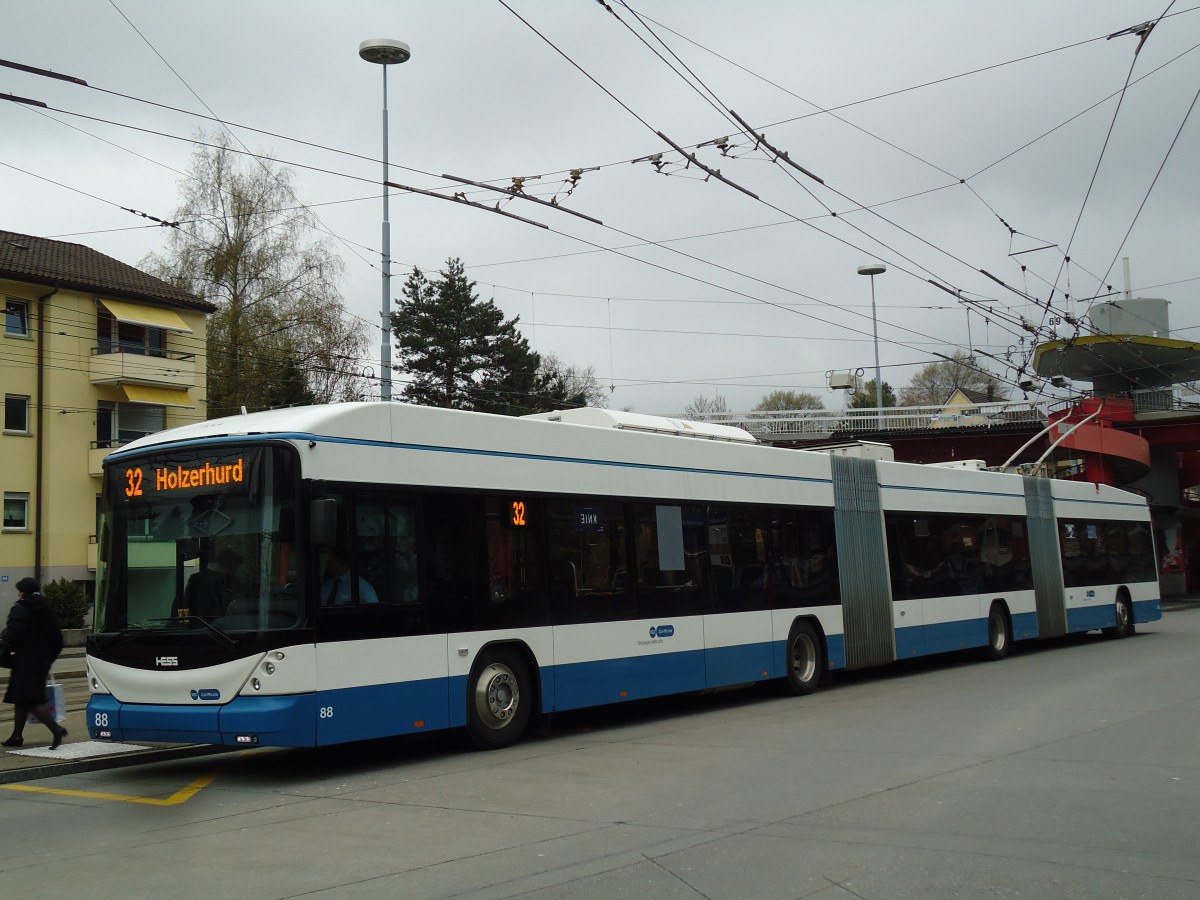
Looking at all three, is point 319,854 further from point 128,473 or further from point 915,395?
point 915,395

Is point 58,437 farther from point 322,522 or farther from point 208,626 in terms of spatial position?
point 322,522

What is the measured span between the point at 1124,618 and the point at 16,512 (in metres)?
31.8

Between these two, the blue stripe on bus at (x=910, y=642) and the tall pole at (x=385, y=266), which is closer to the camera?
the blue stripe on bus at (x=910, y=642)

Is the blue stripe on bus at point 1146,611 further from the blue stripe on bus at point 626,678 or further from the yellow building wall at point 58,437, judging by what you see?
the yellow building wall at point 58,437

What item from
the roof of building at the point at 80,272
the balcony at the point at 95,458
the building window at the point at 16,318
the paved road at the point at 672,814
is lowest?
the paved road at the point at 672,814

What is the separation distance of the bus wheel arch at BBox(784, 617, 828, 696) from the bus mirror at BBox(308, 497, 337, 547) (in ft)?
27.1

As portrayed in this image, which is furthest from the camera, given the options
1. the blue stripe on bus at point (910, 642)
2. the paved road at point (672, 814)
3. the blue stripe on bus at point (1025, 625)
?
the blue stripe on bus at point (1025, 625)

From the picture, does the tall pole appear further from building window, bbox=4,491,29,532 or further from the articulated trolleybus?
building window, bbox=4,491,29,532

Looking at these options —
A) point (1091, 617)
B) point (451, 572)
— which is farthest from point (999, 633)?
point (451, 572)

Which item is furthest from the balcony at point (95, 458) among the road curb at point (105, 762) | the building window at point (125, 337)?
the road curb at point (105, 762)

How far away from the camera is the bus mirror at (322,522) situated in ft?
31.9

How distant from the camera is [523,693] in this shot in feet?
39.4

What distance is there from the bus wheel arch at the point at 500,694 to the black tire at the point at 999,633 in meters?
12.1

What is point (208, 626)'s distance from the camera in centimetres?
986
